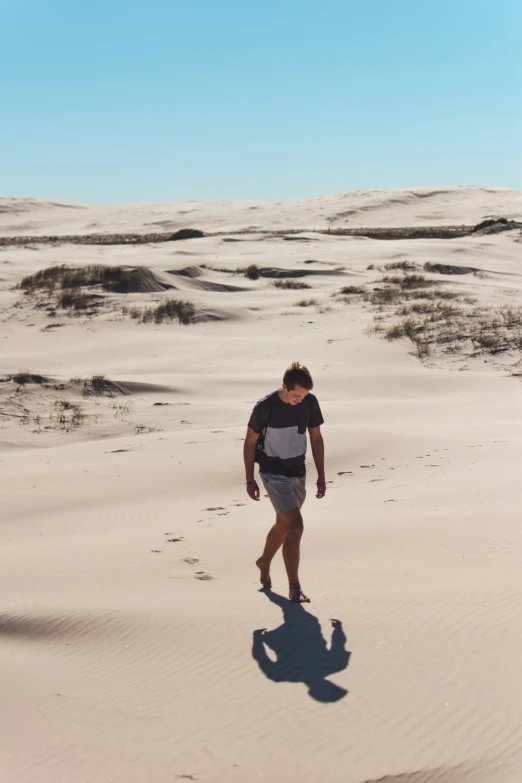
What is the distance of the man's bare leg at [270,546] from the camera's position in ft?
15.6

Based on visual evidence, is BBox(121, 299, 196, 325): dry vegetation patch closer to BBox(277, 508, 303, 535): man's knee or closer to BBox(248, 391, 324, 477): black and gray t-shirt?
BBox(248, 391, 324, 477): black and gray t-shirt

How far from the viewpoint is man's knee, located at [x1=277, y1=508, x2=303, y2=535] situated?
4.61 metres

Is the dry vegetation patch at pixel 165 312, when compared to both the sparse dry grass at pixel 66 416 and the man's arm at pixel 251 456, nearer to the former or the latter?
the sparse dry grass at pixel 66 416

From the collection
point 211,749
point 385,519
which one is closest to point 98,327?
point 385,519

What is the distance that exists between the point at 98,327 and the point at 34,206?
80.2 metres

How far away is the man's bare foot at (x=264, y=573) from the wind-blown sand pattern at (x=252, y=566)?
84 mm

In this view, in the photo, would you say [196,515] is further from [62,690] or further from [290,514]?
[62,690]

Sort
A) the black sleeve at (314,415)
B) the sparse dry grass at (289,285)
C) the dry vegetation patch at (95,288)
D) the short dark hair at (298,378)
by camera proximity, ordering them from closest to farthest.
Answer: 1. the short dark hair at (298,378)
2. the black sleeve at (314,415)
3. the dry vegetation patch at (95,288)
4. the sparse dry grass at (289,285)

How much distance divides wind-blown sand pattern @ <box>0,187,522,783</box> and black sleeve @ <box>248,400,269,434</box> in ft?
3.37

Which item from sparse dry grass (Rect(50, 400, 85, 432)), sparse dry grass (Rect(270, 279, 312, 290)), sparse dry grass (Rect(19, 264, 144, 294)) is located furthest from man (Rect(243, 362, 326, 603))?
sparse dry grass (Rect(270, 279, 312, 290))

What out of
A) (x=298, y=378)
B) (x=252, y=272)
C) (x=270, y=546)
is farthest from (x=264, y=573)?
(x=252, y=272)

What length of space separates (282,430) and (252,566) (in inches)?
48.8

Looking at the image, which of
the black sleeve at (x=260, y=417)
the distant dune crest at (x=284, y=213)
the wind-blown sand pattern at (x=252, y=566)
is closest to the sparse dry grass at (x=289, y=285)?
the wind-blown sand pattern at (x=252, y=566)

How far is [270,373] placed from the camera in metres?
13.2
